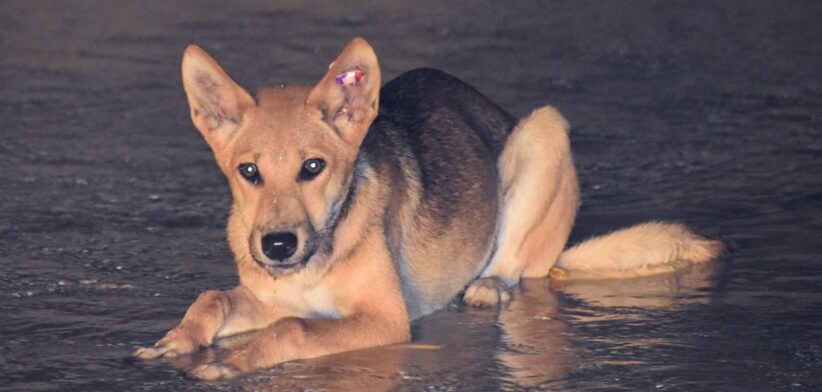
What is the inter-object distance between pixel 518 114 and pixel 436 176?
360 cm

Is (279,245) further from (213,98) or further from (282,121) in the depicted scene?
(213,98)

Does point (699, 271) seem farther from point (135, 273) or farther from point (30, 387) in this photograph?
point (30, 387)

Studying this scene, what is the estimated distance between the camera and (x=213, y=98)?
647 cm

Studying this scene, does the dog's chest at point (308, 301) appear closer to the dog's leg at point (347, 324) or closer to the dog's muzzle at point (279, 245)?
the dog's leg at point (347, 324)

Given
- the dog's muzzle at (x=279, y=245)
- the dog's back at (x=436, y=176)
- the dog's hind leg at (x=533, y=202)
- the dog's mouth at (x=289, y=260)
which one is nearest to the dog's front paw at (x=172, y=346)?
the dog's mouth at (x=289, y=260)

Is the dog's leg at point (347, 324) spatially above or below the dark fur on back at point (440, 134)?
below

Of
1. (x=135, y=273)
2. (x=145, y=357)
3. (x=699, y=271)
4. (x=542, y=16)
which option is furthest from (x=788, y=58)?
(x=145, y=357)

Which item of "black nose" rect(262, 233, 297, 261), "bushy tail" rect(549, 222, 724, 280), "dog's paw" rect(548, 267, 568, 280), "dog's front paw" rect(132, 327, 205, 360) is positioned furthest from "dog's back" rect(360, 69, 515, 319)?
"dog's front paw" rect(132, 327, 205, 360)

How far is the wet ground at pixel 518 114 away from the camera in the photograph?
20.5 ft

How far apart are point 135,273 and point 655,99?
5413mm

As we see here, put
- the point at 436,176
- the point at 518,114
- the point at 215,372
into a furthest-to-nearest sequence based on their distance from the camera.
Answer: the point at 518,114 < the point at 436,176 < the point at 215,372

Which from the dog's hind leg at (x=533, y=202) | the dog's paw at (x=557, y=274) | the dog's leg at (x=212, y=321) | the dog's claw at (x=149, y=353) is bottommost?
the dog's claw at (x=149, y=353)

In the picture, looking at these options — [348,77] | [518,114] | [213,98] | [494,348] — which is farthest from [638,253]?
[518,114]

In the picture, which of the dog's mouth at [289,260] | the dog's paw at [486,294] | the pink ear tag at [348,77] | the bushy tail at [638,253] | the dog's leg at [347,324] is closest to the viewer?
the dog's leg at [347,324]
